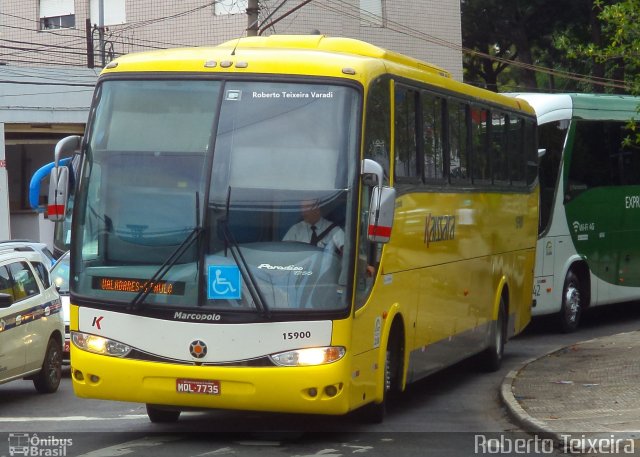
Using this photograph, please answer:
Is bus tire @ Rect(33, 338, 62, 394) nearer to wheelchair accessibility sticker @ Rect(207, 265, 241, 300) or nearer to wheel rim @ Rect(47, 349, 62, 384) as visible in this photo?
wheel rim @ Rect(47, 349, 62, 384)

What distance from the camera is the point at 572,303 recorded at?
21797mm

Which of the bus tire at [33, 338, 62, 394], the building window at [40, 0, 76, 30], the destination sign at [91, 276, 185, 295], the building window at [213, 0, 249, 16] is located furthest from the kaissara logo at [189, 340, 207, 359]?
the building window at [40, 0, 76, 30]

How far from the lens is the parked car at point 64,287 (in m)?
17.4

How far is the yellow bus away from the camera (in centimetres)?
1000

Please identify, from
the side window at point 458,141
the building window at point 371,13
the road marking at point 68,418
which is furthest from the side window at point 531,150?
the building window at point 371,13

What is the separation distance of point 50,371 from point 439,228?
Result: 207 inches

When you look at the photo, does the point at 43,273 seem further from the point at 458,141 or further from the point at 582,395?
the point at 582,395

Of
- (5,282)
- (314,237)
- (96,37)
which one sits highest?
(96,37)

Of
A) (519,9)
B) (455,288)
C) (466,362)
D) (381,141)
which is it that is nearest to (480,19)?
(519,9)

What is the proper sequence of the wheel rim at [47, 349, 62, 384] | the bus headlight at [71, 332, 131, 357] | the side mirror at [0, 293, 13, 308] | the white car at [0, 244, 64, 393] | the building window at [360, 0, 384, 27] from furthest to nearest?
the building window at [360, 0, 384, 27]
the wheel rim at [47, 349, 62, 384]
the white car at [0, 244, 64, 393]
the side mirror at [0, 293, 13, 308]
the bus headlight at [71, 332, 131, 357]

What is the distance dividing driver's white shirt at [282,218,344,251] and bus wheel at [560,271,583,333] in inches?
470

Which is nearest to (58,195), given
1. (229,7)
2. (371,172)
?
(371,172)

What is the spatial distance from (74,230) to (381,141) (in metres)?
2.82

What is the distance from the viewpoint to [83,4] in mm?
39844
